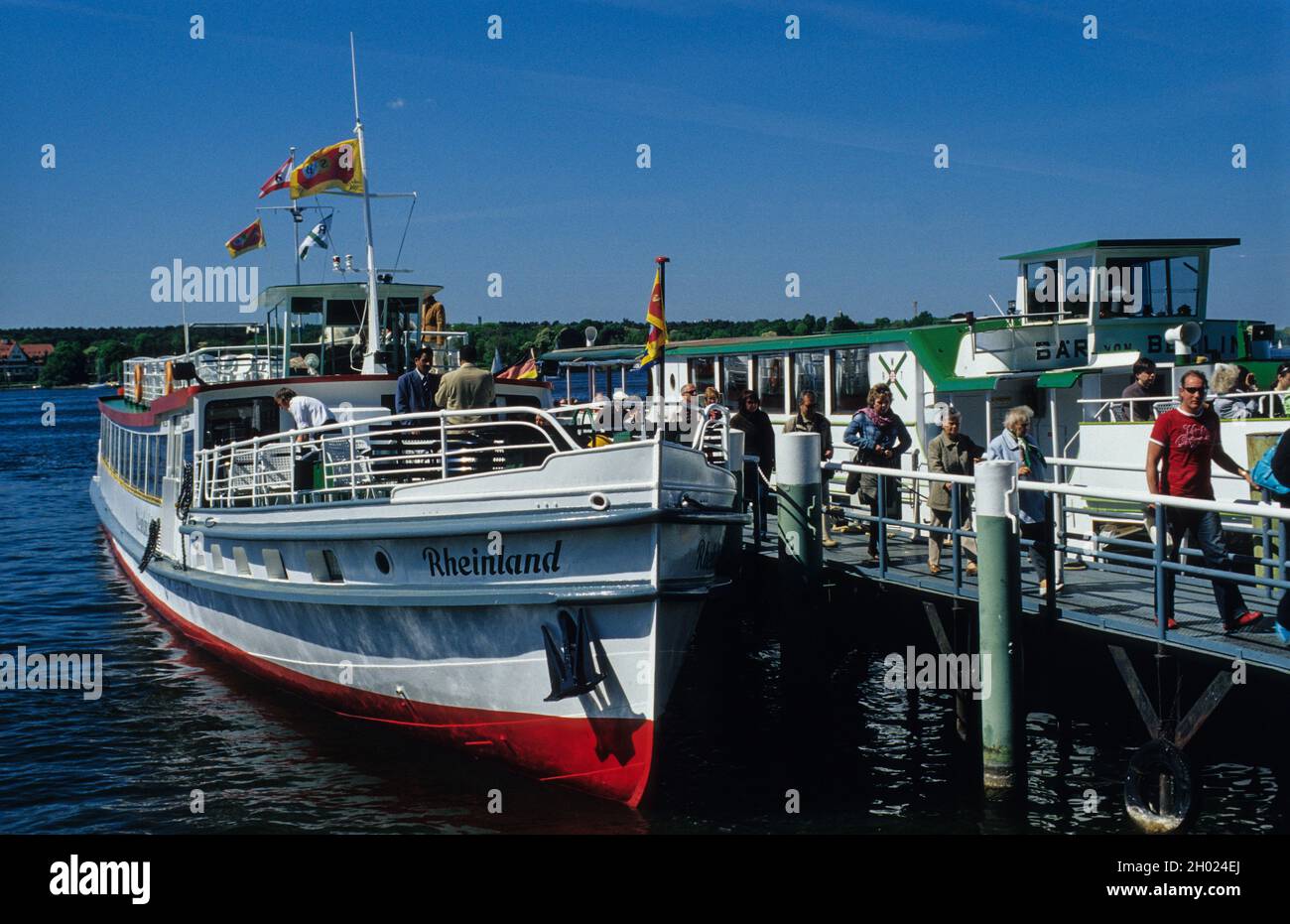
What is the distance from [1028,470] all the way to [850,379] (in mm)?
8132

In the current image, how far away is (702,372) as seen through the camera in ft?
76.7

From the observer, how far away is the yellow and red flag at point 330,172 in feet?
48.9

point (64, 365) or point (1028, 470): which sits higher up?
point (64, 365)

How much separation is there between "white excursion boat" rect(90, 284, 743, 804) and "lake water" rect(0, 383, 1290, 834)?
480 millimetres

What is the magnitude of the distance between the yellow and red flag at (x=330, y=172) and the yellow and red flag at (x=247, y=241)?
146 inches

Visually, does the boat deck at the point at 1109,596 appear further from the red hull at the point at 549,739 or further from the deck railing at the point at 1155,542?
the red hull at the point at 549,739

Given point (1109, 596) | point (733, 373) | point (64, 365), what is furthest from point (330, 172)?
point (64, 365)

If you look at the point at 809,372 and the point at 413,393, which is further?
the point at 809,372

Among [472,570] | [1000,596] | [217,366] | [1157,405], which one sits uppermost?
[217,366]

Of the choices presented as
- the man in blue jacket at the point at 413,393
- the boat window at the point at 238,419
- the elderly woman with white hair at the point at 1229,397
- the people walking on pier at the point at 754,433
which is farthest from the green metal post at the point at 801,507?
the boat window at the point at 238,419

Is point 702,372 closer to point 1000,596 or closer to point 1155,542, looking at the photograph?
point 1000,596

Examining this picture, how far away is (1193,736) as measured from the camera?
30.0 ft
